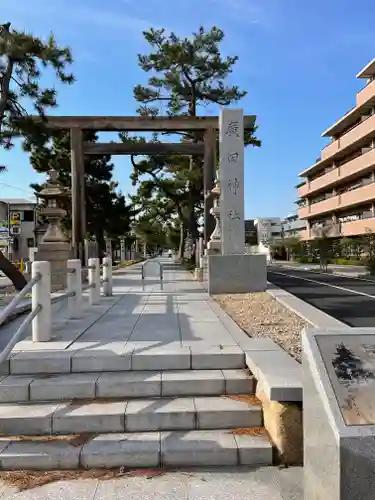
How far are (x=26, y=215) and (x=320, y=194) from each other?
34960mm

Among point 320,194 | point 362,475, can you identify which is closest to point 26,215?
point 320,194

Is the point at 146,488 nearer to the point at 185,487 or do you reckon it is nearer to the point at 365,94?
the point at 185,487

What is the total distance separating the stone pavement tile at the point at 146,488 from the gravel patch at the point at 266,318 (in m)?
A: 1.88

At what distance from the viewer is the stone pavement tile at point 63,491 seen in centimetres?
299

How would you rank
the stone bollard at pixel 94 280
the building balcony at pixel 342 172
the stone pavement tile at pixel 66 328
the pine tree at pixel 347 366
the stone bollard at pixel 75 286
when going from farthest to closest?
1. the building balcony at pixel 342 172
2. the stone bollard at pixel 94 280
3. the stone bollard at pixel 75 286
4. the stone pavement tile at pixel 66 328
5. the pine tree at pixel 347 366

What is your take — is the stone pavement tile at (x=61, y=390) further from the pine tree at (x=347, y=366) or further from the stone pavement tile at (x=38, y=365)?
the pine tree at (x=347, y=366)

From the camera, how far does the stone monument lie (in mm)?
2398

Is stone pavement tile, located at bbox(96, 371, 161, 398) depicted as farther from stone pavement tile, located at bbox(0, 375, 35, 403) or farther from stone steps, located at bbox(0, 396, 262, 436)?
stone pavement tile, located at bbox(0, 375, 35, 403)

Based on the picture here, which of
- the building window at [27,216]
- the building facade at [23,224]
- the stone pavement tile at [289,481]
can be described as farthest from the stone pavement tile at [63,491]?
the building window at [27,216]

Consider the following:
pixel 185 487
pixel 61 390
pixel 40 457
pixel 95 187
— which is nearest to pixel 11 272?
pixel 61 390

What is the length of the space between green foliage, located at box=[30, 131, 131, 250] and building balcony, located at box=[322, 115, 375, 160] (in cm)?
2075

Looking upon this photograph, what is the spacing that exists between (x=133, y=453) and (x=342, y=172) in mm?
43427

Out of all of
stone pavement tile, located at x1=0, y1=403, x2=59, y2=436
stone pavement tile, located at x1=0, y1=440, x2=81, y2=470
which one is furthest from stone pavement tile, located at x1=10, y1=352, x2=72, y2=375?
stone pavement tile, located at x1=0, y1=440, x2=81, y2=470

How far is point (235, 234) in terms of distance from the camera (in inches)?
462
